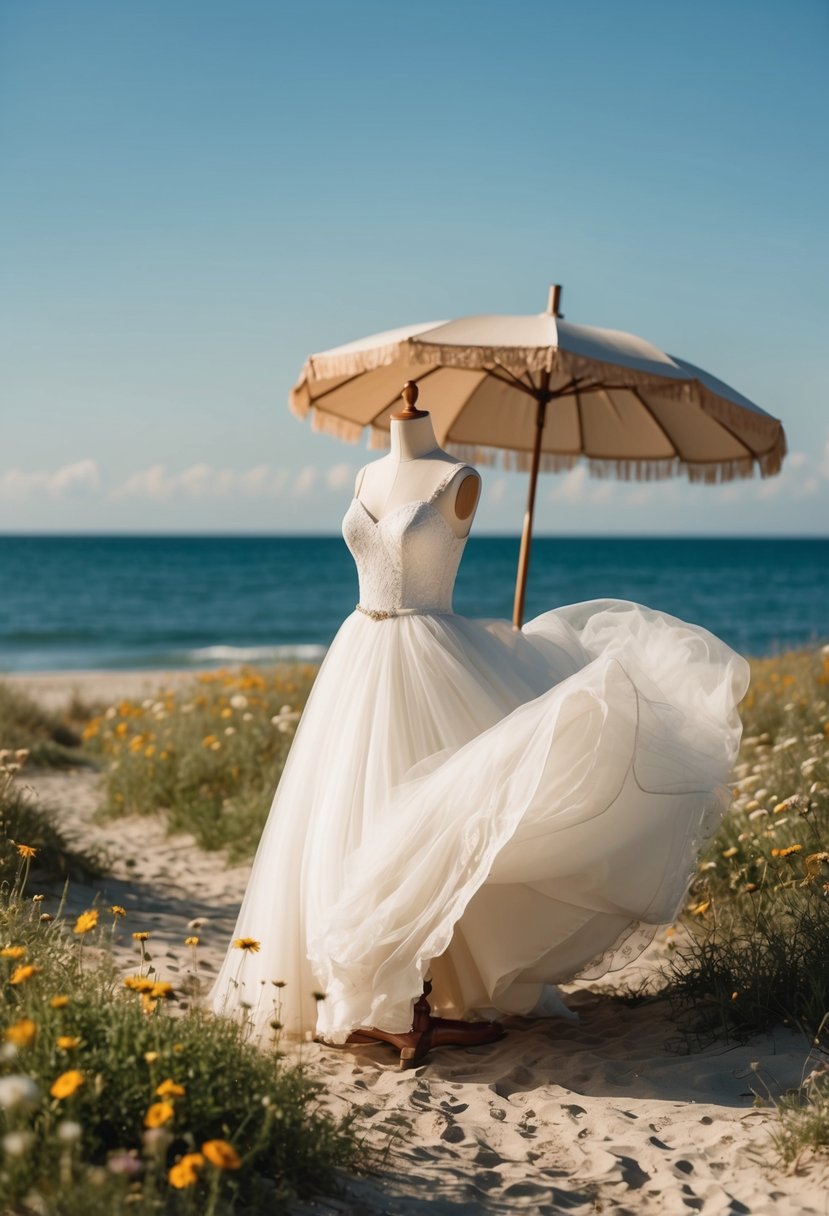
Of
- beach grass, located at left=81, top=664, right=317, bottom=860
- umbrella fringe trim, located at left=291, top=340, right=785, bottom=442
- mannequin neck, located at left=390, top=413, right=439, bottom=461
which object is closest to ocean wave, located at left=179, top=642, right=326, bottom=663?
beach grass, located at left=81, top=664, right=317, bottom=860

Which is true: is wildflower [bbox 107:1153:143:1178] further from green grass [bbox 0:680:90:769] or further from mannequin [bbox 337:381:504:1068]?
green grass [bbox 0:680:90:769]

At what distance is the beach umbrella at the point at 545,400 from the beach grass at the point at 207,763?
2706mm

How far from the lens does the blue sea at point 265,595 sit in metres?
30.2

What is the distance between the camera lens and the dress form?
432 centimetres

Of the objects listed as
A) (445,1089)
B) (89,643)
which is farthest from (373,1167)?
(89,643)

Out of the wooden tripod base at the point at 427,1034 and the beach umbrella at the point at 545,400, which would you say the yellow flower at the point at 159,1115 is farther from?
the beach umbrella at the point at 545,400

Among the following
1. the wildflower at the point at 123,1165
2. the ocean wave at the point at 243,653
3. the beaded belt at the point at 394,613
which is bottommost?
the ocean wave at the point at 243,653

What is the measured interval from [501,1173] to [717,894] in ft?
8.67

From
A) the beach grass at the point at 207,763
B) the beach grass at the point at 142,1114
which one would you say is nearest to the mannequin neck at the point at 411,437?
the beach grass at the point at 142,1114

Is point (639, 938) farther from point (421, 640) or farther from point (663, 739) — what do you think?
point (421, 640)

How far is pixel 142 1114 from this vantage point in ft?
8.24

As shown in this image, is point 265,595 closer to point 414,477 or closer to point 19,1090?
point 414,477

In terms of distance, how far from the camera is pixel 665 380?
445cm

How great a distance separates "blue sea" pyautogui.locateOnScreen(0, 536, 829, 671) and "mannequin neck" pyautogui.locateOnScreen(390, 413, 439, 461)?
10772 mm
